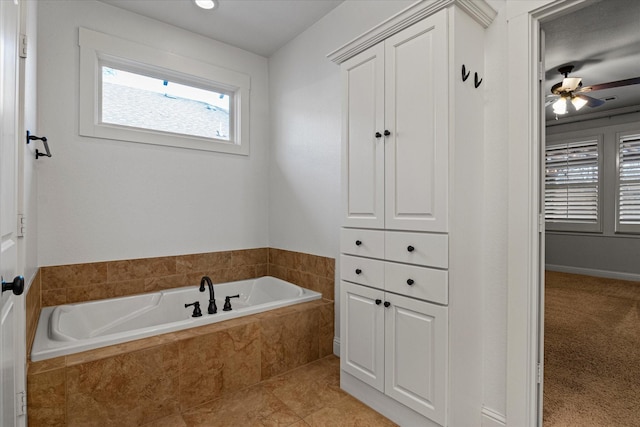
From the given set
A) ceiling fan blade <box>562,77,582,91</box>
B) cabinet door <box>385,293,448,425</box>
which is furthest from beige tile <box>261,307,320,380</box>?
ceiling fan blade <box>562,77,582,91</box>

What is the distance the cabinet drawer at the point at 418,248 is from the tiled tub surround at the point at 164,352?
37.5 inches

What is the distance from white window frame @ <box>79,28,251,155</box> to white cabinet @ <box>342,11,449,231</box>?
5.06 feet

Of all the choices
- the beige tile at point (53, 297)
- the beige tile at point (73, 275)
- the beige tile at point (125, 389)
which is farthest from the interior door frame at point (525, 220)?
the beige tile at point (53, 297)

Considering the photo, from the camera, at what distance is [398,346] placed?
1757mm

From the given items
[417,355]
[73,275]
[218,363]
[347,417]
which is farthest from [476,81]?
[73,275]

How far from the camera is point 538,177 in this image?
61.8 inches

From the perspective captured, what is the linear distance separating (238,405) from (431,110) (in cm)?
200

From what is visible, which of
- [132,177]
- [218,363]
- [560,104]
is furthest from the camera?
[560,104]

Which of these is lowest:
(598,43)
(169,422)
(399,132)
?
(169,422)

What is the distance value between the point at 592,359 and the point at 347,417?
1.98m

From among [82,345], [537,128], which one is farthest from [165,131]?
[537,128]

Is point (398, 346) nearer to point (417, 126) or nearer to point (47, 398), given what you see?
point (417, 126)

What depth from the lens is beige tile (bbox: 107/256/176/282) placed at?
8.52 ft

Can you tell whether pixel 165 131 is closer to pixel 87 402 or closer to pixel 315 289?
pixel 315 289
